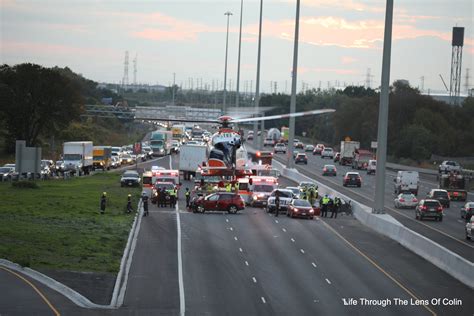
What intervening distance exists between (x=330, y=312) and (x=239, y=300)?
9.63 ft

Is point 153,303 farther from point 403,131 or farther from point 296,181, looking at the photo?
point 403,131

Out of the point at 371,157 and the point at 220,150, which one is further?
the point at 371,157

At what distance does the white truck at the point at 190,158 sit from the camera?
83.9 meters

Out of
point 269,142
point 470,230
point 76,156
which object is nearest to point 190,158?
point 76,156

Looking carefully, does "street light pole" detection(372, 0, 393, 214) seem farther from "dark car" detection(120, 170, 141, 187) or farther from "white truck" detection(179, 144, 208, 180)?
"white truck" detection(179, 144, 208, 180)

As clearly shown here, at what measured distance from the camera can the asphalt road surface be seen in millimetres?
27828

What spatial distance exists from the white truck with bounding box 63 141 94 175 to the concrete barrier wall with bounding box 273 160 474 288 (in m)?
41.5

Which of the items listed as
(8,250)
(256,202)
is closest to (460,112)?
(256,202)

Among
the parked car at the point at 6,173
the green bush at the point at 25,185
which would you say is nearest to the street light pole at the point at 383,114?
the green bush at the point at 25,185

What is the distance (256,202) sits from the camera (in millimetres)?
60812

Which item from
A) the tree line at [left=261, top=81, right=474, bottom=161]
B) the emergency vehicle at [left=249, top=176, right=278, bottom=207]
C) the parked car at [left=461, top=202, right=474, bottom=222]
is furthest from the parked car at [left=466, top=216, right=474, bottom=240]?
the tree line at [left=261, top=81, right=474, bottom=161]

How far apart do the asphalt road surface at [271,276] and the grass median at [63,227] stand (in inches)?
Answer: 50.6

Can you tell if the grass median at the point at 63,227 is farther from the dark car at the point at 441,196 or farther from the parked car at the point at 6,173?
the dark car at the point at 441,196

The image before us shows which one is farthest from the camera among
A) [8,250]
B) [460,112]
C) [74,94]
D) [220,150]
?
[460,112]
